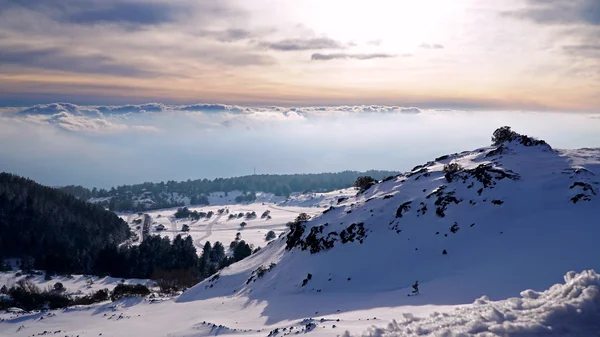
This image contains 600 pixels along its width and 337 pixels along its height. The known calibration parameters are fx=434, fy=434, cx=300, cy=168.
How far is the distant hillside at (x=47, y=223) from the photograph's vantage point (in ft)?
382

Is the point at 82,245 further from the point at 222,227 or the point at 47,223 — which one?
the point at 222,227

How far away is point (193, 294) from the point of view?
41.2 meters

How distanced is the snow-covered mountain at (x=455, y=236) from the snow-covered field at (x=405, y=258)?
10 cm

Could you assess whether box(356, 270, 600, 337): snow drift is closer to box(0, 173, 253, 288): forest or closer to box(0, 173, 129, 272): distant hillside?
box(0, 173, 253, 288): forest

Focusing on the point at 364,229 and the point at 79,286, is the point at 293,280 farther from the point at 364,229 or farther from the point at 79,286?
the point at 79,286

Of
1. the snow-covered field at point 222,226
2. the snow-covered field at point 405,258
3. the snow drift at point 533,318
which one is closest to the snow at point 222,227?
the snow-covered field at point 222,226

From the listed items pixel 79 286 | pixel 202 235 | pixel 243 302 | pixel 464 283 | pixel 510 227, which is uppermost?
pixel 510 227

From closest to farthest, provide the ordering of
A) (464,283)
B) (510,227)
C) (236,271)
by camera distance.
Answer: (464,283) → (510,227) → (236,271)

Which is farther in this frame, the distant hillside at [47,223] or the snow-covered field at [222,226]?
the snow-covered field at [222,226]

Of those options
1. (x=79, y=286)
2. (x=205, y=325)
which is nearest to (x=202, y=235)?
(x=79, y=286)

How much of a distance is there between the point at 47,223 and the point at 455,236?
127 meters

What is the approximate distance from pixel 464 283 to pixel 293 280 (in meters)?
14.4

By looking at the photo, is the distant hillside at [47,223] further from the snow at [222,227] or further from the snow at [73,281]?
the snow at [73,281]

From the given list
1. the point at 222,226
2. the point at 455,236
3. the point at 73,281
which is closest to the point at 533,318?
the point at 455,236
